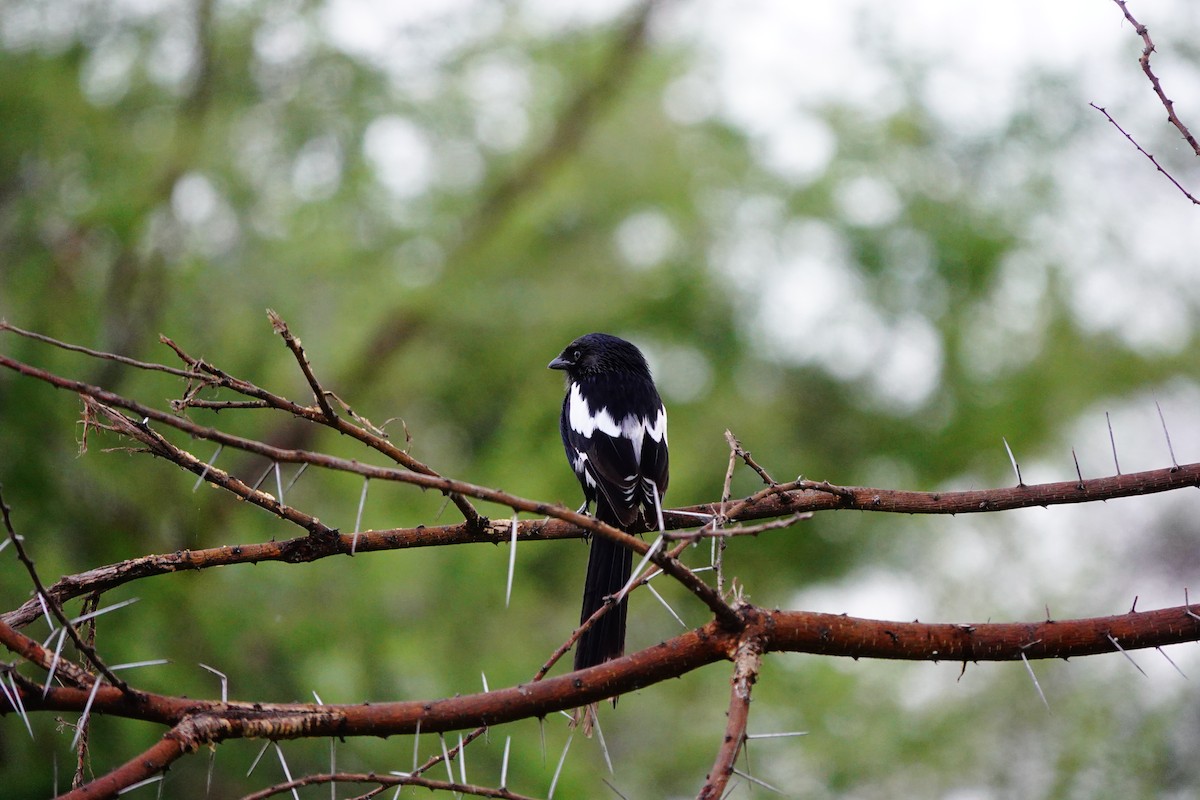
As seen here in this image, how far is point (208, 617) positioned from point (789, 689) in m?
5.21

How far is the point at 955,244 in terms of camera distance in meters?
9.98

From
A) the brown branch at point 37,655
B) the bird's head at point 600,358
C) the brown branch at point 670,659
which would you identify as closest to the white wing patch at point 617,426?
the bird's head at point 600,358

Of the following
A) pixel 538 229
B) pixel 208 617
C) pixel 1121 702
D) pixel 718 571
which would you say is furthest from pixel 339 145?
pixel 1121 702

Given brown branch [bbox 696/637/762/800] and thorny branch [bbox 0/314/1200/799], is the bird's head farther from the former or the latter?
→ brown branch [bbox 696/637/762/800]

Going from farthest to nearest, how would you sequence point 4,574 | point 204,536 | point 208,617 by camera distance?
point 204,536 < point 208,617 < point 4,574

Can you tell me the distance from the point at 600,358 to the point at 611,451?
3.50ft

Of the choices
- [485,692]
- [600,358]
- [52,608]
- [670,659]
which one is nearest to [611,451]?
[600,358]

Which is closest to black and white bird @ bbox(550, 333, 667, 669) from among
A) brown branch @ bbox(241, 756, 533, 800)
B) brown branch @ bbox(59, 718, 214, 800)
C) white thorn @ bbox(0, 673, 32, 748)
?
brown branch @ bbox(241, 756, 533, 800)

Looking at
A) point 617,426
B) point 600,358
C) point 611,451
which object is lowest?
point 611,451

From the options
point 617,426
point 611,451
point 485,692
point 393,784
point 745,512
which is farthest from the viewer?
point 617,426

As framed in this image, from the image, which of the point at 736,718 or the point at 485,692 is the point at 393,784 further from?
the point at 736,718

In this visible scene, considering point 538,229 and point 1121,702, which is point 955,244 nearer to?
point 538,229

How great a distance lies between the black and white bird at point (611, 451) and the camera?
→ 3607mm

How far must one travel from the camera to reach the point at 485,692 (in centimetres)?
198
